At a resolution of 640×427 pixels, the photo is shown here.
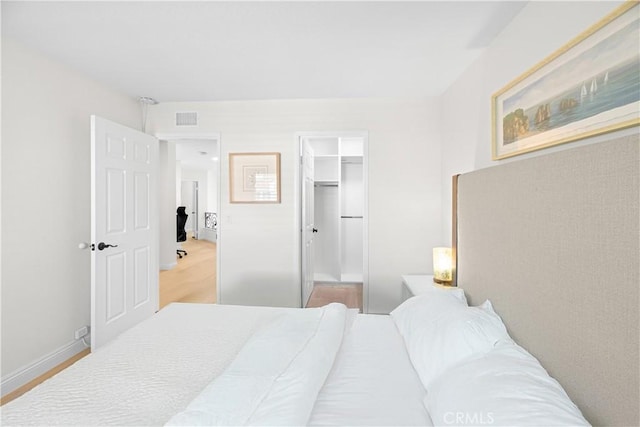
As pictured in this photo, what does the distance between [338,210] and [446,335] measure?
3.49 meters

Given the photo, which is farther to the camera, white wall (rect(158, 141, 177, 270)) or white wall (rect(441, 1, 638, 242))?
white wall (rect(158, 141, 177, 270))

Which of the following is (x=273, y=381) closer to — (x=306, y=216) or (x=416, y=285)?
(x=416, y=285)

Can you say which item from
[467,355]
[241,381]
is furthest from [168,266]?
[467,355]

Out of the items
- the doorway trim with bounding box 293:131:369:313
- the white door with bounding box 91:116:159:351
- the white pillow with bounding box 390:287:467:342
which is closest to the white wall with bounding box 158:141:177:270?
the white door with bounding box 91:116:159:351

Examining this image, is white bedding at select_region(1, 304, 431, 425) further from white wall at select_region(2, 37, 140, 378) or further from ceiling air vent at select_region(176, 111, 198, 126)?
ceiling air vent at select_region(176, 111, 198, 126)

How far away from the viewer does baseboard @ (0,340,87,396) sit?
2.05 metres

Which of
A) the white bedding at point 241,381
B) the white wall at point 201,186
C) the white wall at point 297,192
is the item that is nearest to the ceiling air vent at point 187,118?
Result: the white wall at point 297,192

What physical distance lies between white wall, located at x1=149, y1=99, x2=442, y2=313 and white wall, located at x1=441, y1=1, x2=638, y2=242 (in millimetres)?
230

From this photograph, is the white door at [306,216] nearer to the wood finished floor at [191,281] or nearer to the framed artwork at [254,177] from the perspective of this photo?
the framed artwork at [254,177]

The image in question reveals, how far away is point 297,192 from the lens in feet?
11.0

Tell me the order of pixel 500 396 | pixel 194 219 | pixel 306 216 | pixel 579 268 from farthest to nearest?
pixel 194 219
pixel 306 216
pixel 579 268
pixel 500 396

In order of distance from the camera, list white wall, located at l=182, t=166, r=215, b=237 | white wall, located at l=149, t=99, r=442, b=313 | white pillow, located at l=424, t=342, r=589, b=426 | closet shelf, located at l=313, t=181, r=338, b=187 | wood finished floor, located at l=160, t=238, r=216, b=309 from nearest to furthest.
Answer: white pillow, located at l=424, t=342, r=589, b=426 → white wall, located at l=149, t=99, r=442, b=313 → wood finished floor, located at l=160, t=238, r=216, b=309 → closet shelf, located at l=313, t=181, r=338, b=187 → white wall, located at l=182, t=166, r=215, b=237

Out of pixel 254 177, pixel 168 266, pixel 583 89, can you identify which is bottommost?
pixel 168 266

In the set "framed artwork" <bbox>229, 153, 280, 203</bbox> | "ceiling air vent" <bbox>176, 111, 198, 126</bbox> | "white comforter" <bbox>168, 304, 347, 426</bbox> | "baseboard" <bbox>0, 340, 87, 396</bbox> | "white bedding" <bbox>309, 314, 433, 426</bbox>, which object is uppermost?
"ceiling air vent" <bbox>176, 111, 198, 126</bbox>
